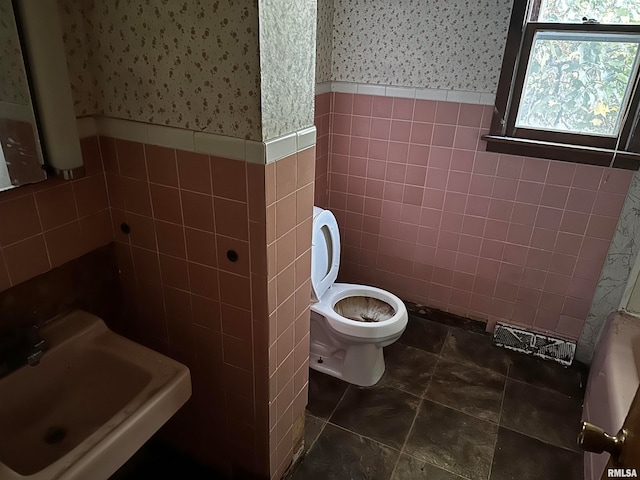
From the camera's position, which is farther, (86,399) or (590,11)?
(590,11)

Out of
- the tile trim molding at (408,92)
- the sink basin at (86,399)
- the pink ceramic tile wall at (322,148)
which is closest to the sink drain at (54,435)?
the sink basin at (86,399)

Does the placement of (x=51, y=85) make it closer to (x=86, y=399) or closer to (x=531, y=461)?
(x=86, y=399)

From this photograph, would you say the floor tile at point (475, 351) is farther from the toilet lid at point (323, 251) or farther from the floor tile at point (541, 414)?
the toilet lid at point (323, 251)

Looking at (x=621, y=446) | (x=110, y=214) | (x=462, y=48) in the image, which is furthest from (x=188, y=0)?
(x=462, y=48)

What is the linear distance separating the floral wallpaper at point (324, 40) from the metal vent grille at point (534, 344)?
5.58ft

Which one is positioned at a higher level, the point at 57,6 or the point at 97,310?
the point at 57,6

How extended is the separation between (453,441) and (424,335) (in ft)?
2.45

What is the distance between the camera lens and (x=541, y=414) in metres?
2.11

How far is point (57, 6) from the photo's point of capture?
1.13 meters

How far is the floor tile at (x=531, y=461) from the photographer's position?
182 cm

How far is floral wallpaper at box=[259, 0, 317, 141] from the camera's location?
3.43ft

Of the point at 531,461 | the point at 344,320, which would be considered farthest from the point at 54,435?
the point at 531,461

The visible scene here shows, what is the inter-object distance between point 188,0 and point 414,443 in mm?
1822

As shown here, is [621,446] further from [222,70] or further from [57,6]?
[57,6]
